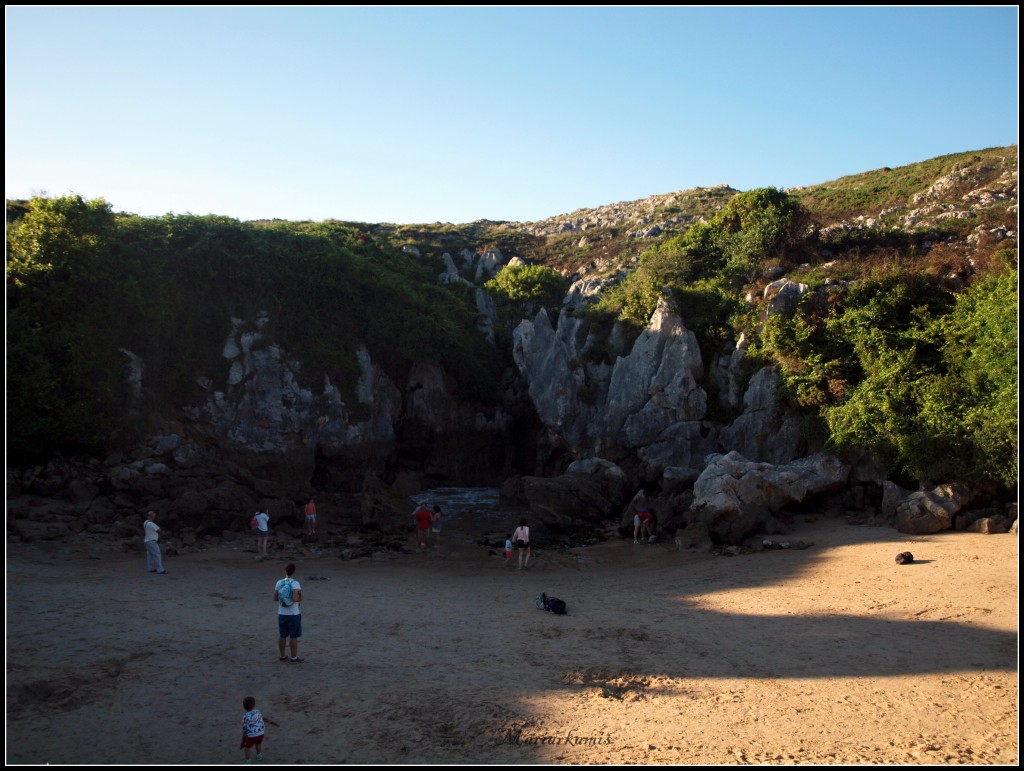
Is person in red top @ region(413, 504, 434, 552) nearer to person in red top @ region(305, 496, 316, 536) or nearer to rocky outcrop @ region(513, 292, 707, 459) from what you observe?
person in red top @ region(305, 496, 316, 536)

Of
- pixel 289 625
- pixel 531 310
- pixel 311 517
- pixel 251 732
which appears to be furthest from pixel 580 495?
pixel 251 732

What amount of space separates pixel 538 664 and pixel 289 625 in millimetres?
3850

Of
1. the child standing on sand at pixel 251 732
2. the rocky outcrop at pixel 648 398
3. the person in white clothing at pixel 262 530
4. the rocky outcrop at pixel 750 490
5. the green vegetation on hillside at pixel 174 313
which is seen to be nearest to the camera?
the child standing on sand at pixel 251 732

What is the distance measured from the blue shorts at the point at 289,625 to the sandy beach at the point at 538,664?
457mm

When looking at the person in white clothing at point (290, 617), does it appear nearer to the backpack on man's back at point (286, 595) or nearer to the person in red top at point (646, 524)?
the backpack on man's back at point (286, 595)

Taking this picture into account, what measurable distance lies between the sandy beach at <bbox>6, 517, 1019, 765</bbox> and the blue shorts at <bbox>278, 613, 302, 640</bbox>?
457 mm

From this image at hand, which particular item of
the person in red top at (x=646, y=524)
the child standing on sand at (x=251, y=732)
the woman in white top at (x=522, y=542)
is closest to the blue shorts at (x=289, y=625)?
the child standing on sand at (x=251, y=732)

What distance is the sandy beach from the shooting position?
793cm

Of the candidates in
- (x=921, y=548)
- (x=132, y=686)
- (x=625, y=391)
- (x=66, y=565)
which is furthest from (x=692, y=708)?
(x=625, y=391)

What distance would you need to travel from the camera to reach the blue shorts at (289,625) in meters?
10.3

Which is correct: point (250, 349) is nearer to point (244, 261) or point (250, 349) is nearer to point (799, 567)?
point (244, 261)

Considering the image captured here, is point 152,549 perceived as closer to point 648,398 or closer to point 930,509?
point 648,398

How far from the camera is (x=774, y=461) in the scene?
2200 centimetres

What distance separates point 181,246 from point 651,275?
1941 cm
